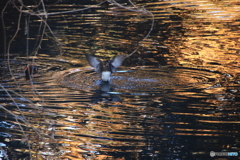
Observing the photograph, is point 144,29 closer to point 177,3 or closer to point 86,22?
point 86,22

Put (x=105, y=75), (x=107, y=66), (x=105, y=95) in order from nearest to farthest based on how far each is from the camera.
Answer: (x=105, y=95) → (x=105, y=75) → (x=107, y=66)

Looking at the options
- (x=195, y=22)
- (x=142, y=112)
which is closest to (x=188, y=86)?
(x=142, y=112)

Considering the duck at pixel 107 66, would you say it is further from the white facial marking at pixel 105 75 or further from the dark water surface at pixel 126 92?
the dark water surface at pixel 126 92

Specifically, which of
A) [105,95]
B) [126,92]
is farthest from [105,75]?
[126,92]

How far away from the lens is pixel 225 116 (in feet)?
24.0

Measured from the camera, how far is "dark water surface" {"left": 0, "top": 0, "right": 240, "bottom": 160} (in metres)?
6.15

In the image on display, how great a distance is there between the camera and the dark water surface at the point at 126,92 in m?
6.15

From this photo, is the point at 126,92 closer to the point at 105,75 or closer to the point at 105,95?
the point at 105,95

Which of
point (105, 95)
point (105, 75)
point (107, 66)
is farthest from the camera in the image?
point (107, 66)

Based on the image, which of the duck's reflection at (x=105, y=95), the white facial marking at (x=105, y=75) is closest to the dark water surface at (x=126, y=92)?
the duck's reflection at (x=105, y=95)

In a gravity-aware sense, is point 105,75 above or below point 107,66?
below

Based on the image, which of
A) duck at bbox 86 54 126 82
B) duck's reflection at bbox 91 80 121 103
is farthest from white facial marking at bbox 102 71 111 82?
duck's reflection at bbox 91 80 121 103

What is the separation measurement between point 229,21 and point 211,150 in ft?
34.7

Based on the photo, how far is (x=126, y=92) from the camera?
881cm
